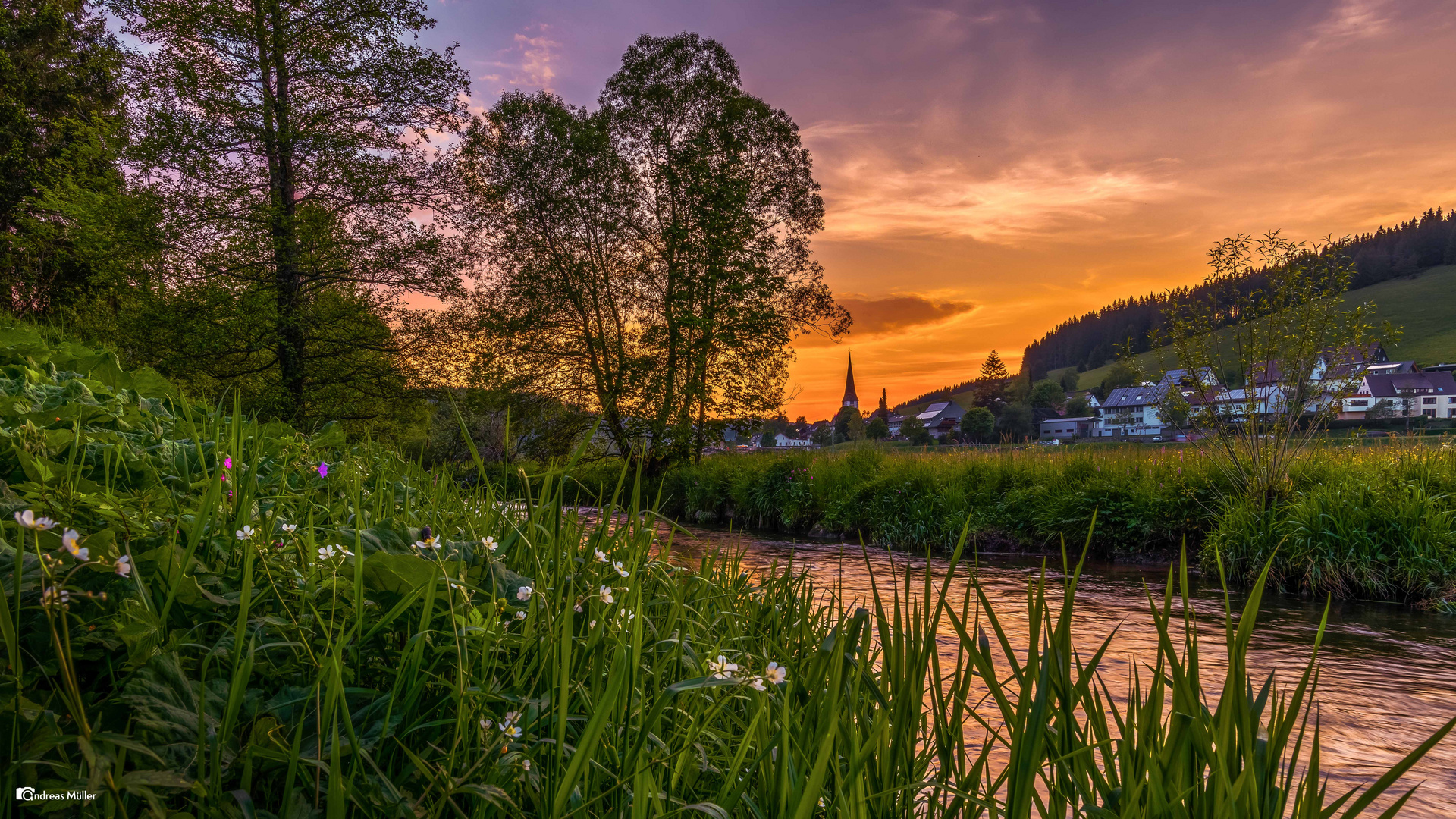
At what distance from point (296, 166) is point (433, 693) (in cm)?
1496

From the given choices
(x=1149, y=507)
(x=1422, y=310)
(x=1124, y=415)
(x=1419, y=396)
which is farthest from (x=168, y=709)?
(x=1422, y=310)

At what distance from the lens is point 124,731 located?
1.14 meters

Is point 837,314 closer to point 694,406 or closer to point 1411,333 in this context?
point 694,406

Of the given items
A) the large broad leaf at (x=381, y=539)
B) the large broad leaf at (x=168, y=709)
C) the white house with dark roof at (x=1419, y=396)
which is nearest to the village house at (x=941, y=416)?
the white house with dark roof at (x=1419, y=396)

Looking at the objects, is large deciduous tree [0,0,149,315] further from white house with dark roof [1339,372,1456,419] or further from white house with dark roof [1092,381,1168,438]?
white house with dark roof [1339,372,1456,419]

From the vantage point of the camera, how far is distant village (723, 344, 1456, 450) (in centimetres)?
837

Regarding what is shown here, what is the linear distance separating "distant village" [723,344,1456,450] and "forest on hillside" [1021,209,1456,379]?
1208cm

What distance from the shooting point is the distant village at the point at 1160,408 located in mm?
8367

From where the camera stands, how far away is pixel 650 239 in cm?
2125

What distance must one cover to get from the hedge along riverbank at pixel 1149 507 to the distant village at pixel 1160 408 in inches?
33.9

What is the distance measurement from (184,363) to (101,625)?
14062 mm

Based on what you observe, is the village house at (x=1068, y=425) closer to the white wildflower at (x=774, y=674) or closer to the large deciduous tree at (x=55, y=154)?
the large deciduous tree at (x=55, y=154)

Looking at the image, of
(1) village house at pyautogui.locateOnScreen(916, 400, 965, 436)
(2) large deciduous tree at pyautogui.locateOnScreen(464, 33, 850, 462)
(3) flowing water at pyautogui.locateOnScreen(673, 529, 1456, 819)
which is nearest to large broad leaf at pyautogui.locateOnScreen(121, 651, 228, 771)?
(3) flowing water at pyautogui.locateOnScreen(673, 529, 1456, 819)

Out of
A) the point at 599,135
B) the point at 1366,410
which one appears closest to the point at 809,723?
the point at 599,135
